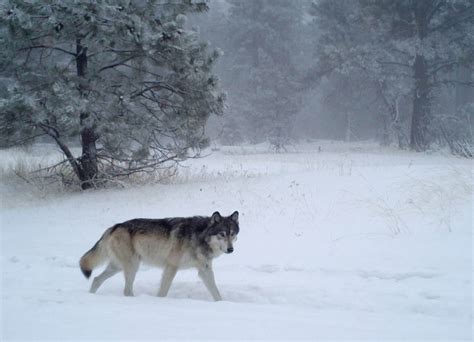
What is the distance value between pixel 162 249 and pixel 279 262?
257cm

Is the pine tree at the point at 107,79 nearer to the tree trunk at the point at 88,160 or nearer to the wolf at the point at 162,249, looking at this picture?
the tree trunk at the point at 88,160

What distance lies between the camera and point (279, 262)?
8.12 m

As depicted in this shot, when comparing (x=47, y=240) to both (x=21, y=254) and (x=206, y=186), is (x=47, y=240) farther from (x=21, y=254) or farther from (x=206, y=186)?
(x=206, y=186)

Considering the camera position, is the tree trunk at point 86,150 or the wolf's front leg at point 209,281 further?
the tree trunk at point 86,150

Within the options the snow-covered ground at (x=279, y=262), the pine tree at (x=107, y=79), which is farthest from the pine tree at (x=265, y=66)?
the snow-covered ground at (x=279, y=262)

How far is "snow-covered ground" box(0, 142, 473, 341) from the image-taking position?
460 centimetres

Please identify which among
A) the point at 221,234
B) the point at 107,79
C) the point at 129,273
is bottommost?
the point at 129,273

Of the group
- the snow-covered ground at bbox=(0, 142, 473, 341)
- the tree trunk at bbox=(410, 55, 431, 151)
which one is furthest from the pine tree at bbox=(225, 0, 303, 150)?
the snow-covered ground at bbox=(0, 142, 473, 341)

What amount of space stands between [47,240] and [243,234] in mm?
4887

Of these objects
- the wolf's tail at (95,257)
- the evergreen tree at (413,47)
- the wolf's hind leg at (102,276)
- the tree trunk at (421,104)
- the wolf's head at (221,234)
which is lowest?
the wolf's hind leg at (102,276)

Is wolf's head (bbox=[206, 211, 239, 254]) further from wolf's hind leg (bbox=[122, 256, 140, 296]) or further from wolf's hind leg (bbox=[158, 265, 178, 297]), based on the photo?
wolf's hind leg (bbox=[122, 256, 140, 296])

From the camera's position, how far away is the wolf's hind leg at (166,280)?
6516 millimetres

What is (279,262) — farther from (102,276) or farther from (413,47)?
(413,47)

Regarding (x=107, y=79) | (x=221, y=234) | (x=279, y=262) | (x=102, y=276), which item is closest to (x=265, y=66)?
(x=107, y=79)
